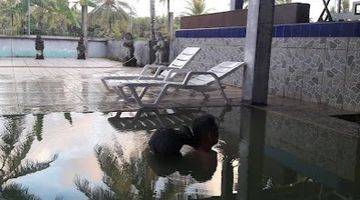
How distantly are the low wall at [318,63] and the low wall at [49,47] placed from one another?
1794 centimetres

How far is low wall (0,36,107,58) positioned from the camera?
979 inches

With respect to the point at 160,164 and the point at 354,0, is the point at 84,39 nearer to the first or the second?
the point at 354,0

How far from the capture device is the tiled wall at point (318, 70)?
7.28 metres

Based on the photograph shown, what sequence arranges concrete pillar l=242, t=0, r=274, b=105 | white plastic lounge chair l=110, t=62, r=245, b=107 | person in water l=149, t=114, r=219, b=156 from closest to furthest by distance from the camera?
person in water l=149, t=114, r=219, b=156
white plastic lounge chair l=110, t=62, r=245, b=107
concrete pillar l=242, t=0, r=274, b=105

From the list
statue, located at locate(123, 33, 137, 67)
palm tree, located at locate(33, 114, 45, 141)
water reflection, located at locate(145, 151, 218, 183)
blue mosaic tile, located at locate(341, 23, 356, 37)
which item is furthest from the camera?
statue, located at locate(123, 33, 137, 67)

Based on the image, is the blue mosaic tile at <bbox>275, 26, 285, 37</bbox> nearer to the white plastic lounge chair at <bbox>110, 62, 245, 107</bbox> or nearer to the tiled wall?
the tiled wall

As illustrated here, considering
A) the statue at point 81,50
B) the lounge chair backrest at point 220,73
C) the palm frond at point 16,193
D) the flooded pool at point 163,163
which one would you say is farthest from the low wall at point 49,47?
the palm frond at point 16,193

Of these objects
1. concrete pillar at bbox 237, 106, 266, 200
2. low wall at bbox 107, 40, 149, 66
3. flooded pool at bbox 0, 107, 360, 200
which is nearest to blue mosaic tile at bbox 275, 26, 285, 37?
concrete pillar at bbox 237, 106, 266, 200

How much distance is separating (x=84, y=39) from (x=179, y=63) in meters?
17.7

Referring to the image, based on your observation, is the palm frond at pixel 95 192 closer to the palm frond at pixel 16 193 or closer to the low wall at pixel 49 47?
the palm frond at pixel 16 193

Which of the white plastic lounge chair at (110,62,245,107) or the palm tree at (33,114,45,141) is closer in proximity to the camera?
the palm tree at (33,114,45,141)

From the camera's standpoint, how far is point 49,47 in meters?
26.5

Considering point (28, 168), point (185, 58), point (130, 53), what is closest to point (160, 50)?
point (130, 53)

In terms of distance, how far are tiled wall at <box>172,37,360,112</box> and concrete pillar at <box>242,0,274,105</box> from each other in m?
1.21
